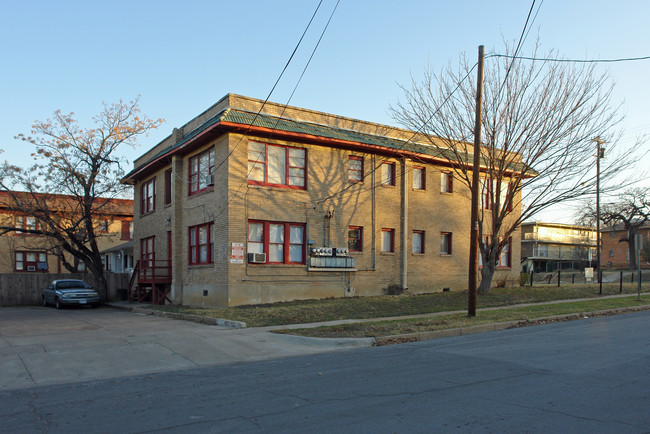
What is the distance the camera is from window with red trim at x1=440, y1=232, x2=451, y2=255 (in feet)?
87.6

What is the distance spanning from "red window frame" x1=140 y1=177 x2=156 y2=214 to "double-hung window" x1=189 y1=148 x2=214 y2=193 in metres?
5.05

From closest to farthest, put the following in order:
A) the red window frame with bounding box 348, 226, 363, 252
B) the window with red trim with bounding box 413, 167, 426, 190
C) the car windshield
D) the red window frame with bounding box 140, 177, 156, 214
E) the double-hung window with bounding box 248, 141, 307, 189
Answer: the double-hung window with bounding box 248, 141, 307, 189
the red window frame with bounding box 348, 226, 363, 252
the window with red trim with bounding box 413, 167, 426, 190
the car windshield
the red window frame with bounding box 140, 177, 156, 214

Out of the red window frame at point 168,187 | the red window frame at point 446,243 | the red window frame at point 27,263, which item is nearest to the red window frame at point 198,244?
the red window frame at point 168,187

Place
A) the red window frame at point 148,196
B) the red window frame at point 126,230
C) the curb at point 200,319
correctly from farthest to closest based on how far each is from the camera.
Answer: the red window frame at point 126,230 < the red window frame at point 148,196 < the curb at point 200,319

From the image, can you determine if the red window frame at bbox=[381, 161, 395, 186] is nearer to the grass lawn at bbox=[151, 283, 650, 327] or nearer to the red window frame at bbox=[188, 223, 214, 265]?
the grass lawn at bbox=[151, 283, 650, 327]

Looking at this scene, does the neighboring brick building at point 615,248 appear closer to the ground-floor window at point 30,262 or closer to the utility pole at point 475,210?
the utility pole at point 475,210

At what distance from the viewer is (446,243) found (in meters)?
27.1

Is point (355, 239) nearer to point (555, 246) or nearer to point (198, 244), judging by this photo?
point (198, 244)

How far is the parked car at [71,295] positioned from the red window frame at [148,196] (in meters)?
5.01

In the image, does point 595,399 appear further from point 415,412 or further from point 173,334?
point 173,334

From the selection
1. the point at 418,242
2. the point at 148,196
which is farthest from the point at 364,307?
the point at 148,196

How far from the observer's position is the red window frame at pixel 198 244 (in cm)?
2173

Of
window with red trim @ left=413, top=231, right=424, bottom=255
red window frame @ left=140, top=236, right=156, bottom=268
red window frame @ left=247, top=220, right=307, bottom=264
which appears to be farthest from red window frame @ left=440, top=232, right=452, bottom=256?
red window frame @ left=140, top=236, right=156, bottom=268

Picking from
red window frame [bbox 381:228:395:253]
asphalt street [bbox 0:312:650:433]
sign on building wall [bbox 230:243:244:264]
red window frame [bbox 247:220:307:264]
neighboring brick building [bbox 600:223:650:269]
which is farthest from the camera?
neighboring brick building [bbox 600:223:650:269]
